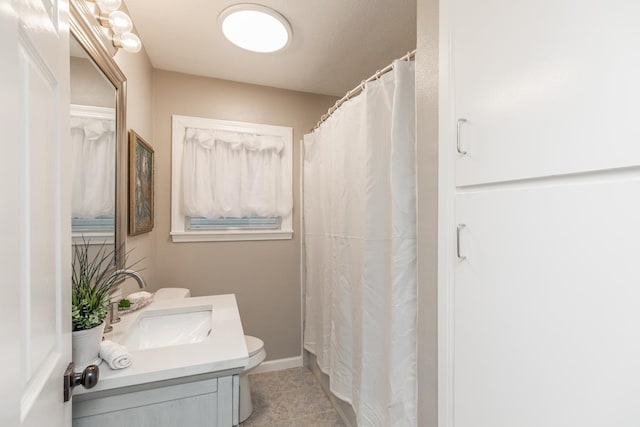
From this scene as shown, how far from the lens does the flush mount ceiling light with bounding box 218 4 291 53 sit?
63.2 inches

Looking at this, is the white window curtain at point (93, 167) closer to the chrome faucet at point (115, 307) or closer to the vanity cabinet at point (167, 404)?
the chrome faucet at point (115, 307)

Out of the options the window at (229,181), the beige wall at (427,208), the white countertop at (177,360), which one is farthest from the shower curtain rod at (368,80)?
the white countertop at (177,360)

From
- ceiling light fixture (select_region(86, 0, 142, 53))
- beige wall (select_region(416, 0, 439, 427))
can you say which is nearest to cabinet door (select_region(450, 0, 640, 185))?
beige wall (select_region(416, 0, 439, 427))

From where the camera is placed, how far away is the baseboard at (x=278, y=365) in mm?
2531

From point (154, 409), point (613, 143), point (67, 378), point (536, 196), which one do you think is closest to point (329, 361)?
point (154, 409)

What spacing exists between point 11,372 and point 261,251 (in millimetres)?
2168

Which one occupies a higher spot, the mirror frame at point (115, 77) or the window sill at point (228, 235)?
the mirror frame at point (115, 77)

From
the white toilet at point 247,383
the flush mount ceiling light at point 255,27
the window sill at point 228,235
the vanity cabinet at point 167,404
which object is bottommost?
the white toilet at point 247,383

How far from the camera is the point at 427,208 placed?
3.30 ft

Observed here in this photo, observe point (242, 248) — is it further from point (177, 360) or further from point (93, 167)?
point (177, 360)

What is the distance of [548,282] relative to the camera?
599 millimetres

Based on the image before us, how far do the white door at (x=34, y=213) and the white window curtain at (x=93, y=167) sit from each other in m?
0.45

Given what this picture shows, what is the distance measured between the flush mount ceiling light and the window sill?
55.0 inches

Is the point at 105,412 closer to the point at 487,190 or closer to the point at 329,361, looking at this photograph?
the point at 487,190
